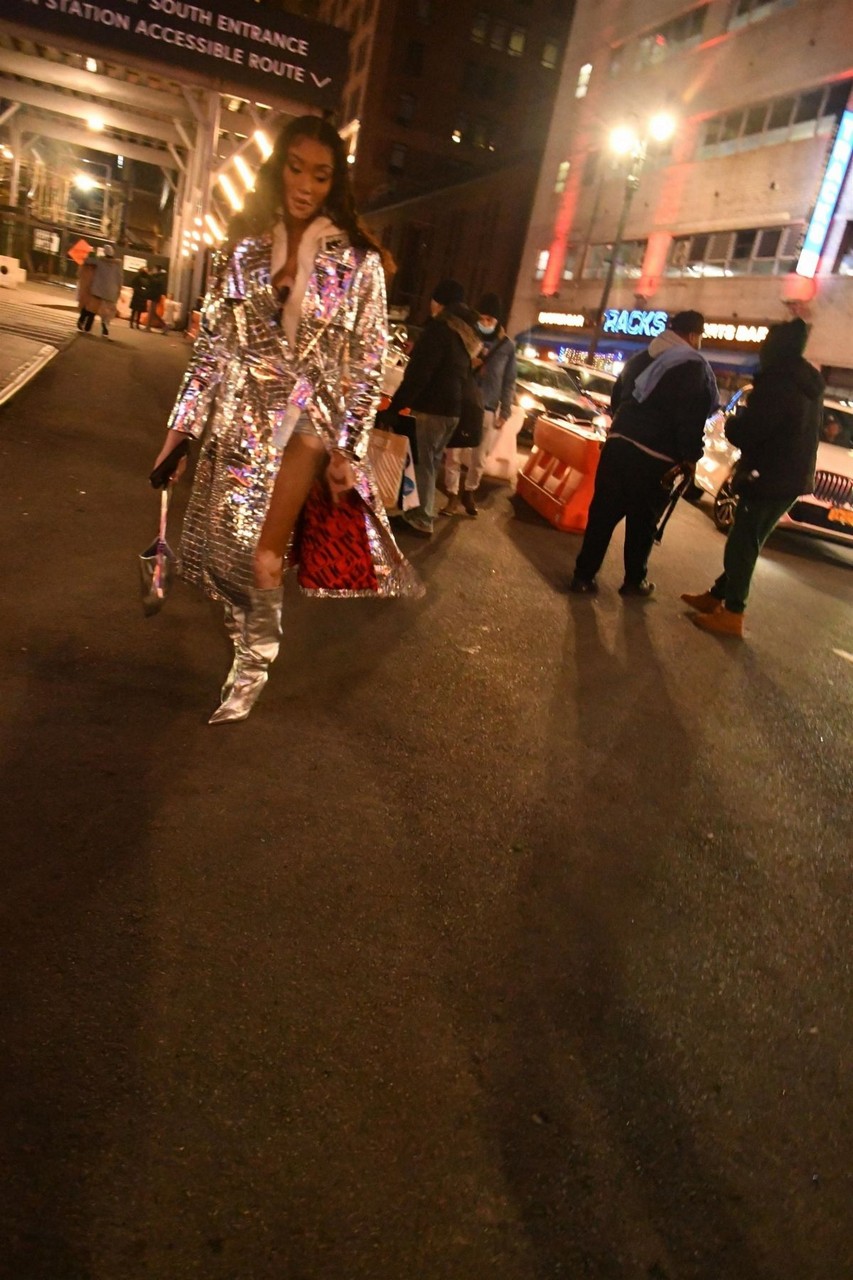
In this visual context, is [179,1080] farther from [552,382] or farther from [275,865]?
[552,382]

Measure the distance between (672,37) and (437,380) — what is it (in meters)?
36.5

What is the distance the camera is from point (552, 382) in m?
19.2

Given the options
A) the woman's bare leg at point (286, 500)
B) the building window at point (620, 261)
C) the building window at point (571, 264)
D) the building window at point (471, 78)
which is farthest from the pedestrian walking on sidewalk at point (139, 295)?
the building window at point (471, 78)

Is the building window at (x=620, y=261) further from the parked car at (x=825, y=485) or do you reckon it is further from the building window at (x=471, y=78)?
the building window at (x=471, y=78)

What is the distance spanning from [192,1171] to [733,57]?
125 ft

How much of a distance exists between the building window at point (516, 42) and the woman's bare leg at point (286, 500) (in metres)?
76.4

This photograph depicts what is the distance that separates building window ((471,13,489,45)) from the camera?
66.1 m

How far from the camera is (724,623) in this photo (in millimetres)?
6898

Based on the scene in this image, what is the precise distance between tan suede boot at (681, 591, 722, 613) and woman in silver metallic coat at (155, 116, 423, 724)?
4351 mm

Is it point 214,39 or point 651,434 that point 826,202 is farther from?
point 651,434

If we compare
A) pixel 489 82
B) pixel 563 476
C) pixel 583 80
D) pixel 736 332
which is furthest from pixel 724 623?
pixel 489 82

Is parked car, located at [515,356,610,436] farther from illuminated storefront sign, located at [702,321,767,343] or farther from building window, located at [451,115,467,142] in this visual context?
building window, located at [451,115,467,142]

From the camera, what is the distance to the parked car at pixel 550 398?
55.4 feet

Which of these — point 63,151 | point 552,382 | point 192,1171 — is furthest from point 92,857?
point 63,151
